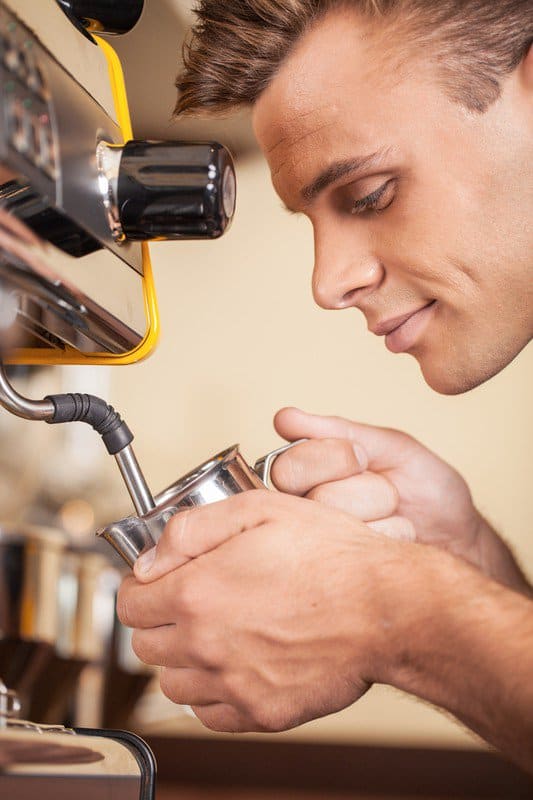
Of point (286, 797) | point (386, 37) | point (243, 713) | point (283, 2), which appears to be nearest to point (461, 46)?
point (386, 37)

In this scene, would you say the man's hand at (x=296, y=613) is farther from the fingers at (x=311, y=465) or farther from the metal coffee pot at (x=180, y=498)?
the fingers at (x=311, y=465)

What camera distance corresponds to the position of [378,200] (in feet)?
2.70

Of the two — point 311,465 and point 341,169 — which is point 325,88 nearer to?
point 341,169

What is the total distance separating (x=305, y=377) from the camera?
1898 millimetres

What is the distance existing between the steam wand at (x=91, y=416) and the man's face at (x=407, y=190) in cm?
35

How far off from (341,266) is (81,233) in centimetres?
45

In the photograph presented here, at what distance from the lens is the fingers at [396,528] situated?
0.83 m

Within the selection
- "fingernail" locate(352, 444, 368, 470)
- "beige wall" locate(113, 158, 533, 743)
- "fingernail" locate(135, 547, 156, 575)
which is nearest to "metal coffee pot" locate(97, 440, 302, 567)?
"fingernail" locate(135, 547, 156, 575)

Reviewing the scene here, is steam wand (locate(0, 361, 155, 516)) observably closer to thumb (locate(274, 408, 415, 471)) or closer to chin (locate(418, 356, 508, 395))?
thumb (locate(274, 408, 415, 471))

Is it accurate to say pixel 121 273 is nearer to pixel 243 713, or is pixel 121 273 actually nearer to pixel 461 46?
pixel 243 713

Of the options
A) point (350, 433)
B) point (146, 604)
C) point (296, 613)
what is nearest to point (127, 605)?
point (146, 604)

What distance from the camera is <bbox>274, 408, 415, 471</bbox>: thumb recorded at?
0.88m

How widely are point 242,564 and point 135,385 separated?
137 cm

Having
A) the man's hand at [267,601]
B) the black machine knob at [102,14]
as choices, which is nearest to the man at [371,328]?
the man's hand at [267,601]
